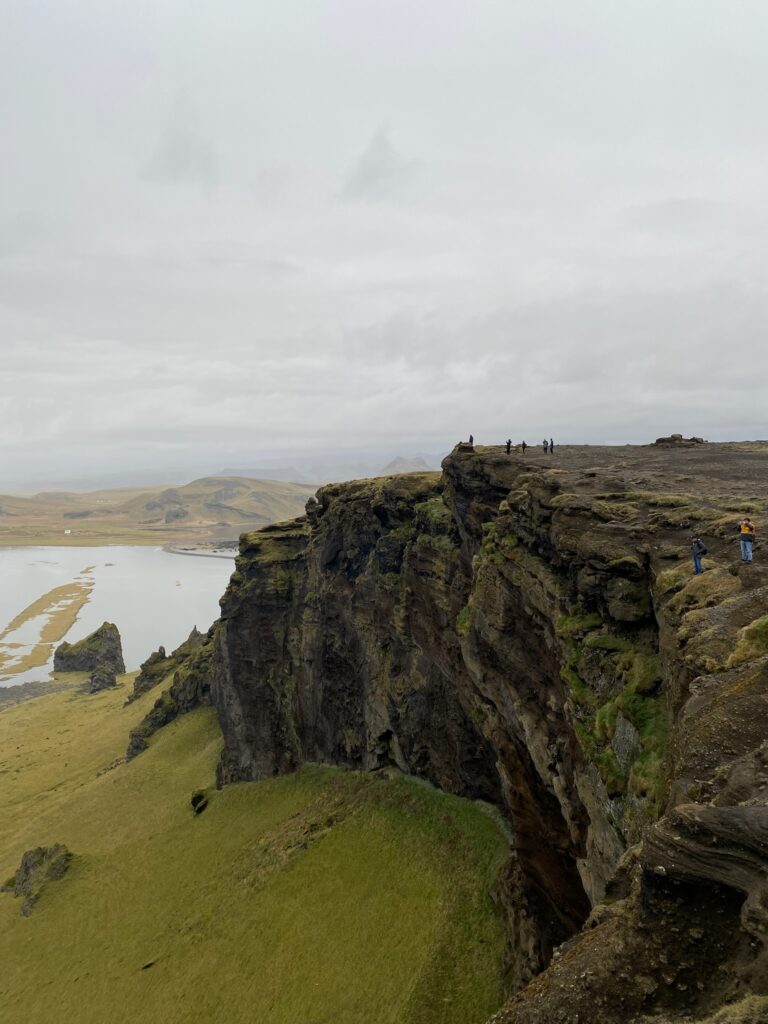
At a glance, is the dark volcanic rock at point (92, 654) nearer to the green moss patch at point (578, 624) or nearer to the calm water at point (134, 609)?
the calm water at point (134, 609)

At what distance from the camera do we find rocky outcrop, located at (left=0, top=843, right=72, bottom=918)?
1641 inches

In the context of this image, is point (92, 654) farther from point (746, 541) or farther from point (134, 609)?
point (746, 541)

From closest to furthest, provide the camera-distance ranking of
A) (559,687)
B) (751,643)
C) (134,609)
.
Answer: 1. (751,643)
2. (559,687)
3. (134,609)

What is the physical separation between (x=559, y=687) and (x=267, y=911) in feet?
81.5

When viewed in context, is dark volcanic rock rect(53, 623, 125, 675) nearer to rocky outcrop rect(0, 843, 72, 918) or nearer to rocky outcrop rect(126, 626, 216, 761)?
rocky outcrop rect(126, 626, 216, 761)

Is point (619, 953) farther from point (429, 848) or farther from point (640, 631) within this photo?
point (429, 848)

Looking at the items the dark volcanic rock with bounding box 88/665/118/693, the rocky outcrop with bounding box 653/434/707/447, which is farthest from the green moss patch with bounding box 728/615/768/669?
the dark volcanic rock with bounding box 88/665/118/693

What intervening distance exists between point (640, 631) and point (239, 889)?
32743 millimetres

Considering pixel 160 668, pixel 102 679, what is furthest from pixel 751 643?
pixel 102 679

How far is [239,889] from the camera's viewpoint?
35688 millimetres

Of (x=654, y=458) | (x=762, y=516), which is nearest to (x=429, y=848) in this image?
(x=762, y=516)

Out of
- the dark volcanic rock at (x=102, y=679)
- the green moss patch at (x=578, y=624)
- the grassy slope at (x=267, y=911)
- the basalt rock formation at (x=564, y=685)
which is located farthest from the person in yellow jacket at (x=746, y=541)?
the dark volcanic rock at (x=102, y=679)

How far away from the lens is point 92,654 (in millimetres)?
106312

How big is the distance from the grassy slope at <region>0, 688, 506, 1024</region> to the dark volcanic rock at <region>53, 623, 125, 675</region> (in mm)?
55713
